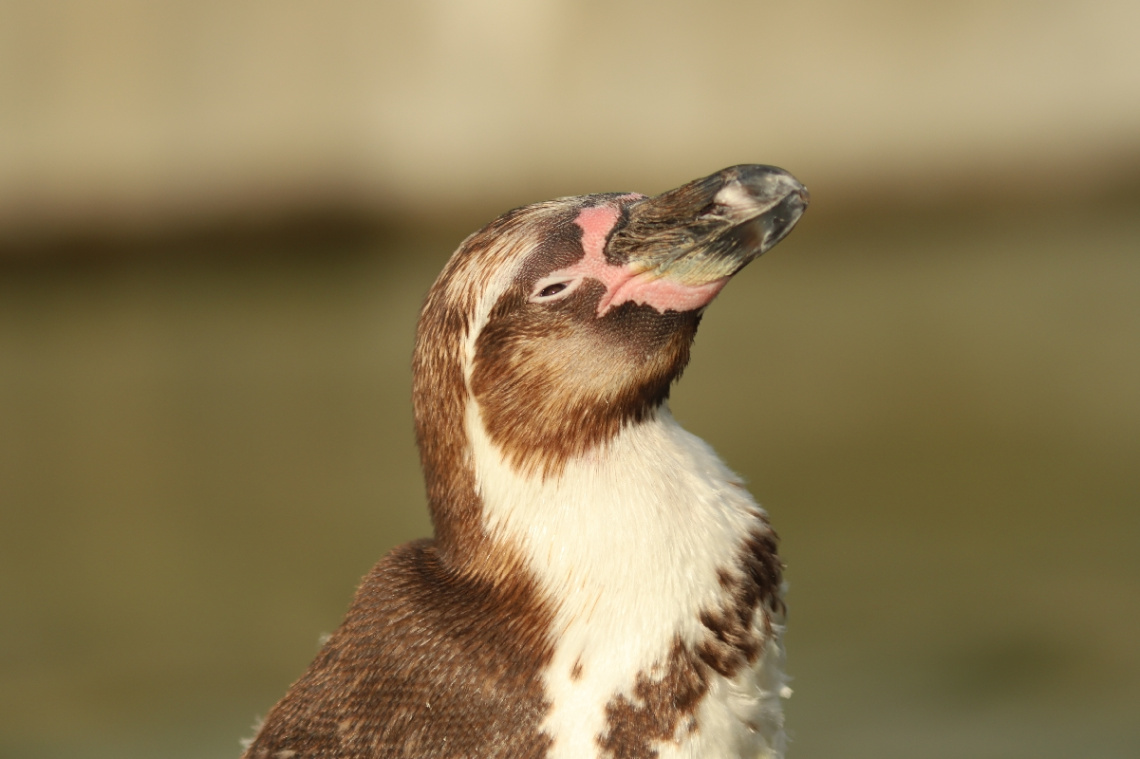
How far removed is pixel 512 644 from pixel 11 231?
10666 mm

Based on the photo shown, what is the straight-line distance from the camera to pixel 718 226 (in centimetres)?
205

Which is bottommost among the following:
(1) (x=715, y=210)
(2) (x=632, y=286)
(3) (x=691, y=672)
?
(3) (x=691, y=672)

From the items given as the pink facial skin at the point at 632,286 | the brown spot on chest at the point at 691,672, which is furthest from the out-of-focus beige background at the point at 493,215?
the pink facial skin at the point at 632,286

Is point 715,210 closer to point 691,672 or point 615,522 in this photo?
point 615,522

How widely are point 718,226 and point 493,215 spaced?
936cm

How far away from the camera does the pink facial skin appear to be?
2082mm

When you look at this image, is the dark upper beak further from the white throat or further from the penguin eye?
the white throat

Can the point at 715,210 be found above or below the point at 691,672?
above

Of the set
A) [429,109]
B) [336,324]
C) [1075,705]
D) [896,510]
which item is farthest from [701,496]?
[429,109]

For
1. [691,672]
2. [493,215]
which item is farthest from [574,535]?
[493,215]

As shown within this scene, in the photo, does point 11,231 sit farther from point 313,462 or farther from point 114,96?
point 313,462

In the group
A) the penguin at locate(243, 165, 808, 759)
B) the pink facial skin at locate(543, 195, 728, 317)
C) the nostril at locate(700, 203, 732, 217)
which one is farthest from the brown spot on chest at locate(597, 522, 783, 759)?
the nostril at locate(700, 203, 732, 217)

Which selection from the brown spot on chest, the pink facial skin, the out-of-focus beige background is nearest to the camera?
the brown spot on chest

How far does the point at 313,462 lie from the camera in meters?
7.63
